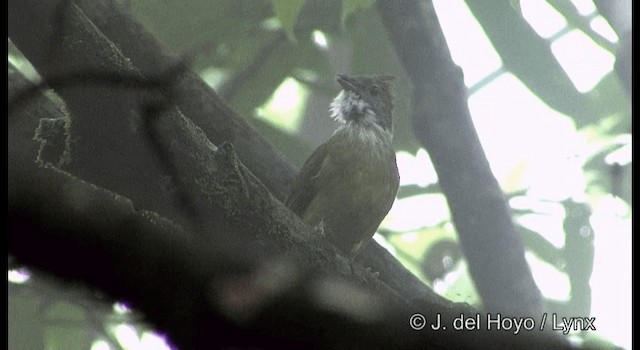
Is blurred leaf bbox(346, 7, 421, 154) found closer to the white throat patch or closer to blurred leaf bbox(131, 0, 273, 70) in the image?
the white throat patch

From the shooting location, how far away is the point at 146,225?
1.03 metres

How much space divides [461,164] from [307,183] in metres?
0.64

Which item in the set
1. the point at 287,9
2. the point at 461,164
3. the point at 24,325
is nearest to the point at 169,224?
the point at 287,9

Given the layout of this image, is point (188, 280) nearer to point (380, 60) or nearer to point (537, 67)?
point (537, 67)

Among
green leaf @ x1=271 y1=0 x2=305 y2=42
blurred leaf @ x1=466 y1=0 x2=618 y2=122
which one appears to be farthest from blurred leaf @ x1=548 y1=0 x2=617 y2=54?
green leaf @ x1=271 y1=0 x2=305 y2=42

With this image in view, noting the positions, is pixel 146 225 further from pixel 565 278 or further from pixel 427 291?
pixel 565 278

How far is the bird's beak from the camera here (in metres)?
3.30

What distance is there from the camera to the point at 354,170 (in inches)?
144

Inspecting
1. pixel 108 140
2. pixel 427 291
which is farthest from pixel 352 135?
pixel 108 140

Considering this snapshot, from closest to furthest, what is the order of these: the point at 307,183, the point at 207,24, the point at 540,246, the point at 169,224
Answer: the point at 169,224, the point at 207,24, the point at 540,246, the point at 307,183

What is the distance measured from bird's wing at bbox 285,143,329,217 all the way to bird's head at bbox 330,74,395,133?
27 centimetres

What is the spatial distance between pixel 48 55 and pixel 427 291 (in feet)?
4.43

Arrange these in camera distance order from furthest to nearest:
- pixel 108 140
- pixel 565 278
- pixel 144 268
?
pixel 565 278 → pixel 108 140 → pixel 144 268

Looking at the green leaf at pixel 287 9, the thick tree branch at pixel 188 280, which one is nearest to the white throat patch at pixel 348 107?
the green leaf at pixel 287 9
